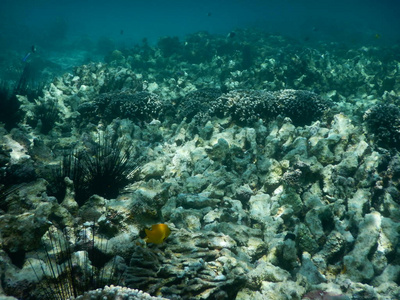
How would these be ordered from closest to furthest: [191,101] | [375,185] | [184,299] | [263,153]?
[184,299] < [375,185] < [263,153] < [191,101]

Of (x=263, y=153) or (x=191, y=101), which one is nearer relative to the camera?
(x=263, y=153)

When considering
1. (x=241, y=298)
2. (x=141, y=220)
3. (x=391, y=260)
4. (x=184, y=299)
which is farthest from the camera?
(x=391, y=260)

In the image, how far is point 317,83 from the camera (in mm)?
11078

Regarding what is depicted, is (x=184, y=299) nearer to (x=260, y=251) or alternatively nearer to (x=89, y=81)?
(x=260, y=251)

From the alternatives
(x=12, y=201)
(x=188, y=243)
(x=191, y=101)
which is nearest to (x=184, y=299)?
(x=188, y=243)

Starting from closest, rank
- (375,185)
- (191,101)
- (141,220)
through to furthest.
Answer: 1. (141,220)
2. (375,185)
3. (191,101)

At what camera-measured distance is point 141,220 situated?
2.88 m

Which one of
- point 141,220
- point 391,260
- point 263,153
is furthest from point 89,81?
point 391,260

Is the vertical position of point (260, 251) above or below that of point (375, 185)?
below

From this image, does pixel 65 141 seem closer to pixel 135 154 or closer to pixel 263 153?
pixel 135 154

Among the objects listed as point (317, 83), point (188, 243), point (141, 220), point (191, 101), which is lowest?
point (188, 243)

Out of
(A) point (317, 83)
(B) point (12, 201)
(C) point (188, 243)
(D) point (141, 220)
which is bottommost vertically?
(C) point (188, 243)

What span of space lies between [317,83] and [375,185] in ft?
26.8

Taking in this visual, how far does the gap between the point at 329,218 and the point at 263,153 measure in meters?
2.02
